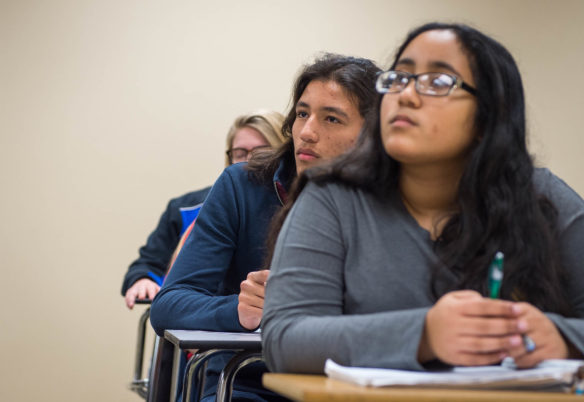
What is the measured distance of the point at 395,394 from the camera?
79 centimetres

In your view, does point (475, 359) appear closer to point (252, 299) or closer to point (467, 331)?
point (467, 331)

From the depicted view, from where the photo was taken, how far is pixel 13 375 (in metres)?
3.90

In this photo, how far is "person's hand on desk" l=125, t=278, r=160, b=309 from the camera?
3.04 m

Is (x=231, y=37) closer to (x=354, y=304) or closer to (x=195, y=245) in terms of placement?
(x=195, y=245)

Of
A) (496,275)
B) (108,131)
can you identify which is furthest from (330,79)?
(108,131)

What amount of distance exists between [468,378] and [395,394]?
13 cm

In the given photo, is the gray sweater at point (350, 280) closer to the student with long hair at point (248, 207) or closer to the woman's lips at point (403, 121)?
the woman's lips at point (403, 121)

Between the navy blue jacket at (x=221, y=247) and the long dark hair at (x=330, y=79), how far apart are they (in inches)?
1.1

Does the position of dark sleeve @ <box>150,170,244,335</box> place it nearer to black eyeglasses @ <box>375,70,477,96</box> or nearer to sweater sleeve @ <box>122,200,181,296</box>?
black eyeglasses @ <box>375,70,477,96</box>

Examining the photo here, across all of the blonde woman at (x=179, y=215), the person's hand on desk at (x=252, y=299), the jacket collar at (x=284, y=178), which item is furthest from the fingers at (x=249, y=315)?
the blonde woman at (x=179, y=215)

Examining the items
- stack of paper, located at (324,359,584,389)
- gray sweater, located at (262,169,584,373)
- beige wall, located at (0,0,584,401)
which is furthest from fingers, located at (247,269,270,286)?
beige wall, located at (0,0,584,401)

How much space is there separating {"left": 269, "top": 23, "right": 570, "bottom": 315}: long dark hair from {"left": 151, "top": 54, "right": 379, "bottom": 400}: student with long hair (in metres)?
0.53

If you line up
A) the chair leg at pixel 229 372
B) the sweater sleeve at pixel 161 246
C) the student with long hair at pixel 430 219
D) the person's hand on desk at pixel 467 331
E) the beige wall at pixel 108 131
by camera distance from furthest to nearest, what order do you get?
the beige wall at pixel 108 131 < the sweater sleeve at pixel 161 246 < the chair leg at pixel 229 372 < the student with long hair at pixel 430 219 < the person's hand on desk at pixel 467 331

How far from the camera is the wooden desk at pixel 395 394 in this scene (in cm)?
78
